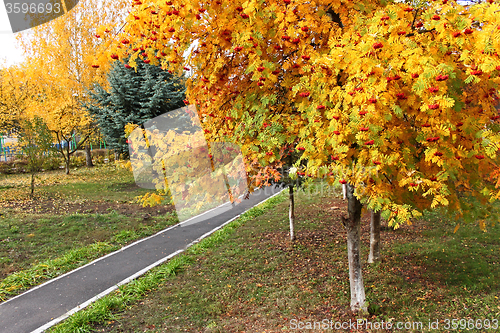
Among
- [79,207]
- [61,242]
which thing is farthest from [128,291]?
[79,207]

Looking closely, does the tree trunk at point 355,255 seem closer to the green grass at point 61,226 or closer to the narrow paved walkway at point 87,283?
the narrow paved walkway at point 87,283

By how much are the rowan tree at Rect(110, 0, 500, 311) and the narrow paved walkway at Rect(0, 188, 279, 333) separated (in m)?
4.00

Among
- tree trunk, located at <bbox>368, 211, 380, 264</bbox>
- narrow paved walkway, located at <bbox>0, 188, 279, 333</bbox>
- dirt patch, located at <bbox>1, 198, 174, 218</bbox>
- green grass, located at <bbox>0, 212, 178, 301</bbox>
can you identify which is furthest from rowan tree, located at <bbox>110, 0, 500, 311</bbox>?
dirt patch, located at <bbox>1, 198, 174, 218</bbox>

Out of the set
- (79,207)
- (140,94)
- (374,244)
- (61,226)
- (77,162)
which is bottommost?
(374,244)

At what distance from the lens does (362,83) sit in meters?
3.26

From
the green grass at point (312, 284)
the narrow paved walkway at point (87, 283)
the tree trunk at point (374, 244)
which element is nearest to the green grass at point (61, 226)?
the narrow paved walkway at point (87, 283)

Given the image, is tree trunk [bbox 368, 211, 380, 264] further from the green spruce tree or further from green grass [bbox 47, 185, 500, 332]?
the green spruce tree

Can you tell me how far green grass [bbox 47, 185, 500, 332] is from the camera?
16.0 feet

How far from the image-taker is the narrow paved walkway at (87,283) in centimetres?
525

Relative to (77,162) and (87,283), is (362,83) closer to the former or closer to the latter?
(87,283)

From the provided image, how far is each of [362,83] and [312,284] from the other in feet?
13.1

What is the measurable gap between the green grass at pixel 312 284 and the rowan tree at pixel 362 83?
1.87 metres

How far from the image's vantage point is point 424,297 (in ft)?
17.1

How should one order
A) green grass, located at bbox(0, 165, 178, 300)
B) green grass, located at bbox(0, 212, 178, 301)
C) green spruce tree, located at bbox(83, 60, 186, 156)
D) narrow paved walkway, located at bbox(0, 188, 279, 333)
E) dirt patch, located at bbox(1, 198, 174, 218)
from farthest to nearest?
green spruce tree, located at bbox(83, 60, 186, 156)
dirt patch, located at bbox(1, 198, 174, 218)
green grass, located at bbox(0, 165, 178, 300)
green grass, located at bbox(0, 212, 178, 301)
narrow paved walkway, located at bbox(0, 188, 279, 333)
